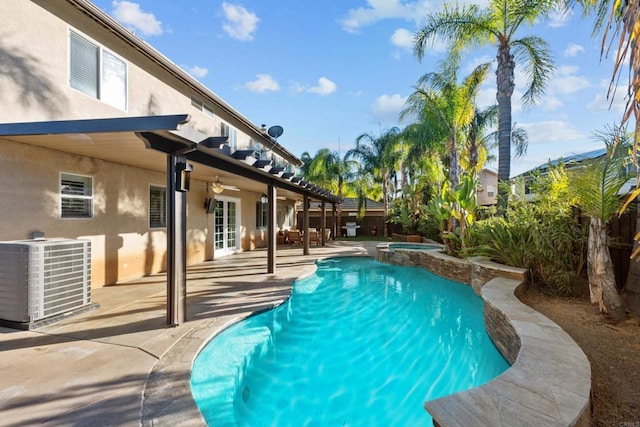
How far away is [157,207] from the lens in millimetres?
9836

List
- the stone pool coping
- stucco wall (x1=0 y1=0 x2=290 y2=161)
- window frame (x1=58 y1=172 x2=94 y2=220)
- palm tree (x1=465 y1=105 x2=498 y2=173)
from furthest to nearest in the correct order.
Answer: palm tree (x1=465 y1=105 x2=498 y2=173) → window frame (x1=58 y1=172 x2=94 y2=220) → stucco wall (x1=0 y1=0 x2=290 y2=161) → the stone pool coping

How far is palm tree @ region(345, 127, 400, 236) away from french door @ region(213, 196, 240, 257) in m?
13.4

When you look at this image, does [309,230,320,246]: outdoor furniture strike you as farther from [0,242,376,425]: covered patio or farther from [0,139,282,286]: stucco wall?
[0,242,376,425]: covered patio

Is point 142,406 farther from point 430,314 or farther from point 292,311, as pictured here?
point 430,314

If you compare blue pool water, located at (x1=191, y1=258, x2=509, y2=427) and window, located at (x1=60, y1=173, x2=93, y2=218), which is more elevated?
window, located at (x1=60, y1=173, x2=93, y2=218)

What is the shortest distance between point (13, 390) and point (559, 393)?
5538 millimetres

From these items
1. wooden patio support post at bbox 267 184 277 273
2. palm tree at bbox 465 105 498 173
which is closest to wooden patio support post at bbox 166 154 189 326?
wooden patio support post at bbox 267 184 277 273

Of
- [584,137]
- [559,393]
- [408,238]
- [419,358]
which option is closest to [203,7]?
[584,137]

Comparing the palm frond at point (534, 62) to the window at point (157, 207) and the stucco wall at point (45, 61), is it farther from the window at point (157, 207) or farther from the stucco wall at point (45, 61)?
the window at point (157, 207)

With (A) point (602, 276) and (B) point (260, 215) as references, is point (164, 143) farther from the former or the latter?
(B) point (260, 215)

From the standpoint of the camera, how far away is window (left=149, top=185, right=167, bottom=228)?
9570 millimetres

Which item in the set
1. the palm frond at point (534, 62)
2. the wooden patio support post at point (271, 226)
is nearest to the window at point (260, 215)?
the wooden patio support post at point (271, 226)

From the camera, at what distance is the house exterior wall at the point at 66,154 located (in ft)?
19.1

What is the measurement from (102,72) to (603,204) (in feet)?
36.3
